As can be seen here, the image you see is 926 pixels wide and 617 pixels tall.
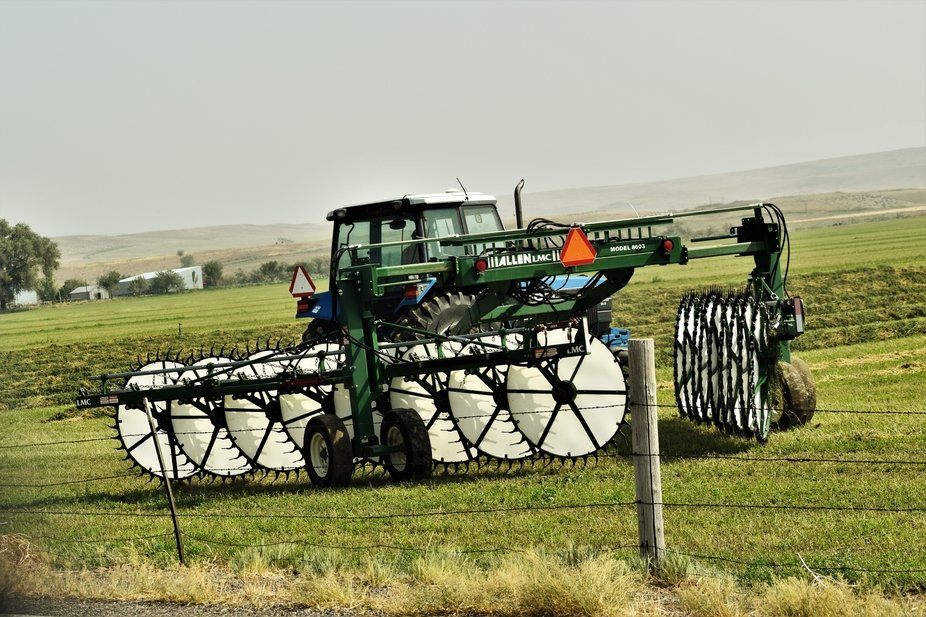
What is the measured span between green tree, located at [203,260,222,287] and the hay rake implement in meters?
95.8

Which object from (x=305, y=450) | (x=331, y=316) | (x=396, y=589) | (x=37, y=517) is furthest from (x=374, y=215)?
(x=396, y=589)

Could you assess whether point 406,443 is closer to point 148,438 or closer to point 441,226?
point 441,226

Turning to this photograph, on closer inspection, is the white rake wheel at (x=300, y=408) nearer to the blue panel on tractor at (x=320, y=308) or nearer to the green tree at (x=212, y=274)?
the blue panel on tractor at (x=320, y=308)

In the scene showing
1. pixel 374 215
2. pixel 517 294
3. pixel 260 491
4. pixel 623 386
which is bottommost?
pixel 260 491

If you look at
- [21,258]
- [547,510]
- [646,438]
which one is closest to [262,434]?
[547,510]

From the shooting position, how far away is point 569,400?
9.88 meters

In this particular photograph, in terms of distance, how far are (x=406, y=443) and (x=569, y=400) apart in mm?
1371

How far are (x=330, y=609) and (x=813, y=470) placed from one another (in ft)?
13.5

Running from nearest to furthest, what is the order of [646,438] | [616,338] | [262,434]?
[646,438], [262,434], [616,338]

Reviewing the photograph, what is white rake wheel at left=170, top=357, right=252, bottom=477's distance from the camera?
35.9 ft

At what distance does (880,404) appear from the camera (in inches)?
468

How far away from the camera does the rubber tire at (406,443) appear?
9625mm

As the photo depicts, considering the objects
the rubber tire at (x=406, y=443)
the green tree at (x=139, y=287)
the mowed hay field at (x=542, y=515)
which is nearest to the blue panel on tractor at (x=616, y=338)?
the mowed hay field at (x=542, y=515)

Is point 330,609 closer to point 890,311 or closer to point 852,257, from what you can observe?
point 890,311
